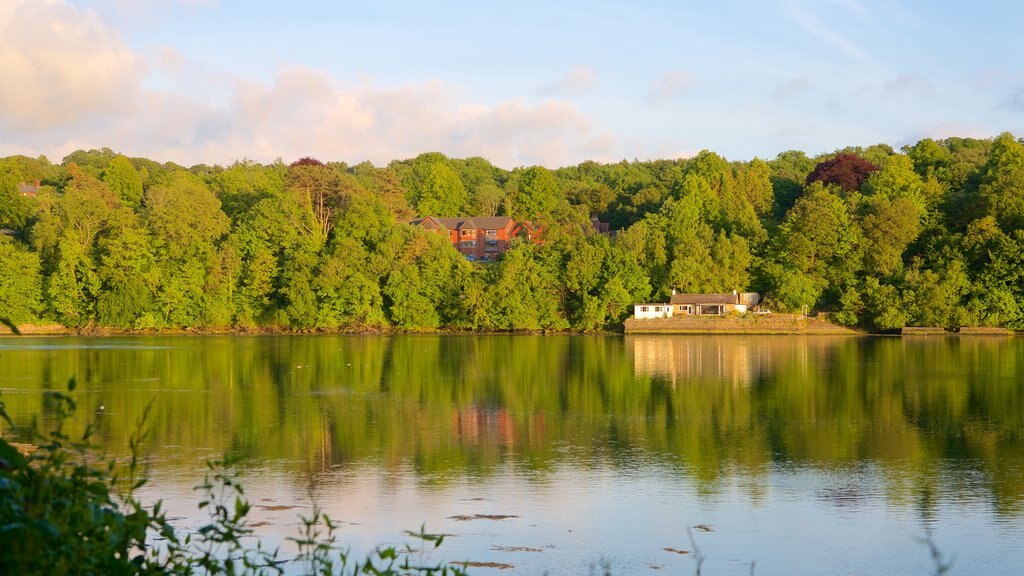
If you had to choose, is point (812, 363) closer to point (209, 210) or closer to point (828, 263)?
point (828, 263)

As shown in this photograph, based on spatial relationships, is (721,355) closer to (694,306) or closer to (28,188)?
(694,306)

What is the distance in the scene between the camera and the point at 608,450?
2300 cm

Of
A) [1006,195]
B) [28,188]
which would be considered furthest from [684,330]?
[28,188]

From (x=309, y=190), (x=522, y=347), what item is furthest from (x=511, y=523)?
(x=309, y=190)

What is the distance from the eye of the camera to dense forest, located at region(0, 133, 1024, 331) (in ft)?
224

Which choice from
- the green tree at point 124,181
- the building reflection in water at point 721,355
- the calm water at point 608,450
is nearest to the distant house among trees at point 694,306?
the building reflection in water at point 721,355

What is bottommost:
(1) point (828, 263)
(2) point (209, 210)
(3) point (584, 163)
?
(1) point (828, 263)

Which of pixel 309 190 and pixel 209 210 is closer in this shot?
pixel 209 210

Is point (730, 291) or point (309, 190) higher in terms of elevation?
point (309, 190)

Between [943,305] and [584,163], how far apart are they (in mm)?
76291

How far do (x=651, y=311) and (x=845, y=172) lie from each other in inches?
1119

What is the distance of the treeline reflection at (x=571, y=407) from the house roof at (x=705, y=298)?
17805 mm

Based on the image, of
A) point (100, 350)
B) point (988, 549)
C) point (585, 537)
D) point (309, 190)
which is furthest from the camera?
point (309, 190)

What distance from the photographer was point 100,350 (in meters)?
53.8
